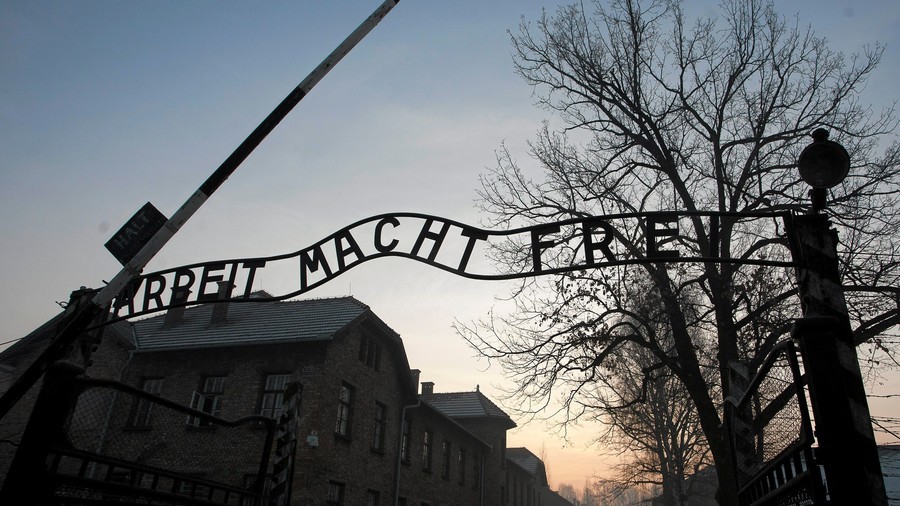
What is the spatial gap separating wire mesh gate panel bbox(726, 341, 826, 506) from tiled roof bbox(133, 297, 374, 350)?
576 inches

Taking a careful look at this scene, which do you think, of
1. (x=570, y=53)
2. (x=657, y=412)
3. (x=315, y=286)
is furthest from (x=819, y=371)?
(x=657, y=412)

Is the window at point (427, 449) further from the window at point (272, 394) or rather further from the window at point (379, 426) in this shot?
the window at point (272, 394)

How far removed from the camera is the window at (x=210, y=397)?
61.3 ft

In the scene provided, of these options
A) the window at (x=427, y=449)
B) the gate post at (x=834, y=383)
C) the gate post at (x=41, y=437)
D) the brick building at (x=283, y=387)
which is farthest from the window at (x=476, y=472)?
the gate post at (x=41, y=437)

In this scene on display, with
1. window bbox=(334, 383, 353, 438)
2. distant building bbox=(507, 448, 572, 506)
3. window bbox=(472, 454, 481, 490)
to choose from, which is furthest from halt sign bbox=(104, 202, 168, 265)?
distant building bbox=(507, 448, 572, 506)

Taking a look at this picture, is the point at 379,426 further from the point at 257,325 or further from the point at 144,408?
the point at 144,408

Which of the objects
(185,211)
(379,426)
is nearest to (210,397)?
(379,426)

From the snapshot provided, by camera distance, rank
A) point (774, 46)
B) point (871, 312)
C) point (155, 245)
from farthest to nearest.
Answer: point (774, 46) → point (871, 312) → point (155, 245)

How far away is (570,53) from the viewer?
1423 centimetres

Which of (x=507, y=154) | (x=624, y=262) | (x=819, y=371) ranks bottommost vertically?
(x=819, y=371)

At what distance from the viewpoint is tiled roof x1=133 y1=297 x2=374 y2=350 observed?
18.8 metres

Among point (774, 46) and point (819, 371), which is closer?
point (819, 371)

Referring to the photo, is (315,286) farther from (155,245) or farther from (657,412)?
(657,412)

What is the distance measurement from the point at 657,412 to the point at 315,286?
82.2 feet
